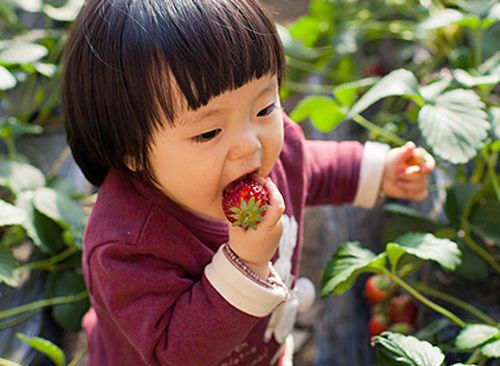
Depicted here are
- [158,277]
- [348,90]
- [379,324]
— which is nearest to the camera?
[158,277]

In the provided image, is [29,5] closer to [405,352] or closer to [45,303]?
[45,303]

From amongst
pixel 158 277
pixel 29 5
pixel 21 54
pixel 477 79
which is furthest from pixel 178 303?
pixel 29 5

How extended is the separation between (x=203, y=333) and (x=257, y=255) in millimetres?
116

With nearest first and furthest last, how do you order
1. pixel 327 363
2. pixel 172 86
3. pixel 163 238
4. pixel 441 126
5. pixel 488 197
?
pixel 172 86 < pixel 163 238 < pixel 441 126 < pixel 488 197 < pixel 327 363

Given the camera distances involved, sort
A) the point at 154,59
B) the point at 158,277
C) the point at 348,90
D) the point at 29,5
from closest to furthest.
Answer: the point at 154,59, the point at 158,277, the point at 348,90, the point at 29,5

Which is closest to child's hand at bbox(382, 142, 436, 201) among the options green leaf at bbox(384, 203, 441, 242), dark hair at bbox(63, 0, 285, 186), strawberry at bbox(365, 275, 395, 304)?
green leaf at bbox(384, 203, 441, 242)

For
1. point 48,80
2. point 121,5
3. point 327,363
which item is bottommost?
point 327,363

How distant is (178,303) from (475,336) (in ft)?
1.33

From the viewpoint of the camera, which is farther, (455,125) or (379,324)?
(379,324)

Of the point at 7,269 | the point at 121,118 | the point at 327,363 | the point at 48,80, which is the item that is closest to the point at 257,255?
the point at 121,118

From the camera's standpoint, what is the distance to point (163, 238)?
3.17 ft

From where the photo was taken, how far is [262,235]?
0.91 m

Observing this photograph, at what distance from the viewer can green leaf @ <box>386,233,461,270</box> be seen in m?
1.00

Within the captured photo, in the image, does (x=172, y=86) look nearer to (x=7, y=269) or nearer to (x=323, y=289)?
(x=323, y=289)
